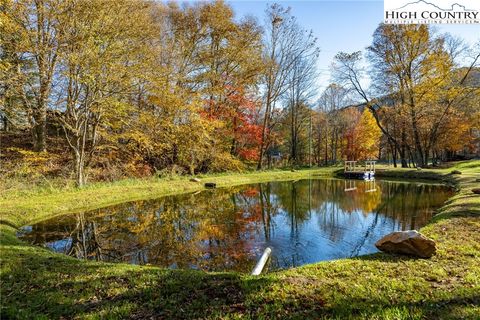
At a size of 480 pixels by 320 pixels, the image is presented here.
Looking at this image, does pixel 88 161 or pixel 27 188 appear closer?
pixel 27 188

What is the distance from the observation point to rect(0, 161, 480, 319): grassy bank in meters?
3.54

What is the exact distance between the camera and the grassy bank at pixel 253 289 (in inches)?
139

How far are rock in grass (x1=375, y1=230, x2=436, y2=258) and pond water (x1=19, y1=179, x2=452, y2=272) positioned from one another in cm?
143

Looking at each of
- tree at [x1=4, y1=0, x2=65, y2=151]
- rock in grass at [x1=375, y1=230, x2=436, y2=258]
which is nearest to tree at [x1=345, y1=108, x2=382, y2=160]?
tree at [x1=4, y1=0, x2=65, y2=151]

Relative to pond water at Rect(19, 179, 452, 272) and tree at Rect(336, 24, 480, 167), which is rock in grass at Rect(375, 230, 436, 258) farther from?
tree at Rect(336, 24, 480, 167)

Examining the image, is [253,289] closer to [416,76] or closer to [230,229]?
[230,229]

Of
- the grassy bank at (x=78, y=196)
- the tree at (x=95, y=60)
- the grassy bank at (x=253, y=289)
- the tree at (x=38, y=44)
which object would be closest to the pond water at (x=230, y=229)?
the grassy bank at (x=78, y=196)

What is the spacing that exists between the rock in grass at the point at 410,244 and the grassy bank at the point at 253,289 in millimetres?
204

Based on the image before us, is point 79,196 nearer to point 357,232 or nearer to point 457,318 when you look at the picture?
point 357,232

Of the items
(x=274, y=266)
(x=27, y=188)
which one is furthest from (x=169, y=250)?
(x=27, y=188)

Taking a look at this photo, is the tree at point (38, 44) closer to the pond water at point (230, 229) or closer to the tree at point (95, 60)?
the tree at point (95, 60)

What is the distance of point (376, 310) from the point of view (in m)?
3.50

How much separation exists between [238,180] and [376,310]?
62.7 feet

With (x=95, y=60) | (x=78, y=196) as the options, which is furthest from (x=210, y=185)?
(x=95, y=60)
